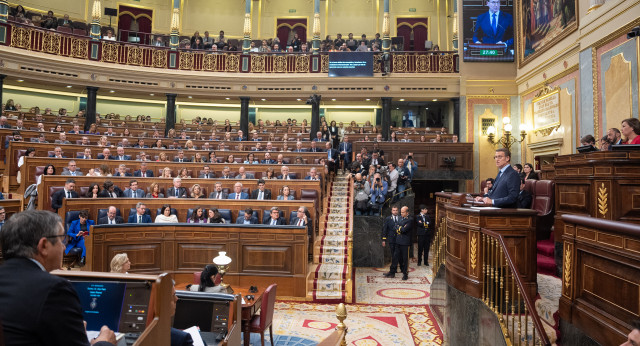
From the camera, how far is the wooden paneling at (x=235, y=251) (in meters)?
6.42

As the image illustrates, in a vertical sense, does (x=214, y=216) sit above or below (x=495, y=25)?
below

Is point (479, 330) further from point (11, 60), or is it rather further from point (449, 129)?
point (11, 60)

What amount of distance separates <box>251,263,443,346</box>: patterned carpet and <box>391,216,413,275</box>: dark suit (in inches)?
20.8

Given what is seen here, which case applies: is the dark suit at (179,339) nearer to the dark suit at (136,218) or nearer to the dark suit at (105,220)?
the dark suit at (105,220)

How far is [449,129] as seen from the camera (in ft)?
53.0

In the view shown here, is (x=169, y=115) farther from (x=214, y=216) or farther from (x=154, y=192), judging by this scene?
(x=214, y=216)

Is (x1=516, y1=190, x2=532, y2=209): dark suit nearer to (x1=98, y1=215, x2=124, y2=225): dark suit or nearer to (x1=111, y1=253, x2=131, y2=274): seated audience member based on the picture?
(x1=111, y1=253, x2=131, y2=274): seated audience member

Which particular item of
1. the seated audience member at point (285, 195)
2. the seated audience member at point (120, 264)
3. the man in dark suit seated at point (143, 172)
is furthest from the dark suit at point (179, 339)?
the man in dark suit seated at point (143, 172)

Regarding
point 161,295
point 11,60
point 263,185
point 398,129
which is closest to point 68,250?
point 263,185

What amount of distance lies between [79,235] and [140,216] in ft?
3.05

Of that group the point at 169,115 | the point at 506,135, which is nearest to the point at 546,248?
the point at 506,135

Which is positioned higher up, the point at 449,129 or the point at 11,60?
the point at 11,60

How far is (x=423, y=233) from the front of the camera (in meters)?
8.65

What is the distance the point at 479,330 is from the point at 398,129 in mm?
12531
